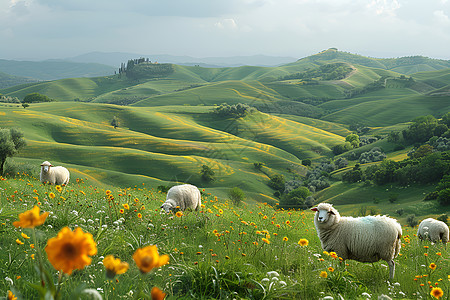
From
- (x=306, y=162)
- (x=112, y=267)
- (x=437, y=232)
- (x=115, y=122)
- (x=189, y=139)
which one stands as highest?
(x=112, y=267)

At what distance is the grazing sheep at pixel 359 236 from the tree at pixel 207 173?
198ft

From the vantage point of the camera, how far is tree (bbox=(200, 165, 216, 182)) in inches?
2717

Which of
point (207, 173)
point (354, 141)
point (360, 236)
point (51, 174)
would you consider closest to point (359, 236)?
point (360, 236)

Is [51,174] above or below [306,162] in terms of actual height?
above

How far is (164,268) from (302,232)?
7.80 meters

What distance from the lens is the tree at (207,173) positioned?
6900 centimetres

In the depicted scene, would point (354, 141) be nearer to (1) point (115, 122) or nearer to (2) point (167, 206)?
(1) point (115, 122)

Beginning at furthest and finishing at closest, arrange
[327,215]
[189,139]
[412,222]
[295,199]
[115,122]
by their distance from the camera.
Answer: [115,122], [189,139], [295,199], [412,222], [327,215]

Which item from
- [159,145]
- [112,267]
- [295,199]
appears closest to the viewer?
[112,267]

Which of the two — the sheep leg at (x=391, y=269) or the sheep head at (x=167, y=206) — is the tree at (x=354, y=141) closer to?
the sheep head at (x=167, y=206)

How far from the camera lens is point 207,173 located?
6919cm

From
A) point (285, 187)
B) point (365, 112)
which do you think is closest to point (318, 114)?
point (365, 112)

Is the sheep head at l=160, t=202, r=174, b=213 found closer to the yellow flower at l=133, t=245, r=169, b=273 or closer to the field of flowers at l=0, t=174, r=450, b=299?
the field of flowers at l=0, t=174, r=450, b=299

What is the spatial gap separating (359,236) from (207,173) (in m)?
61.1
